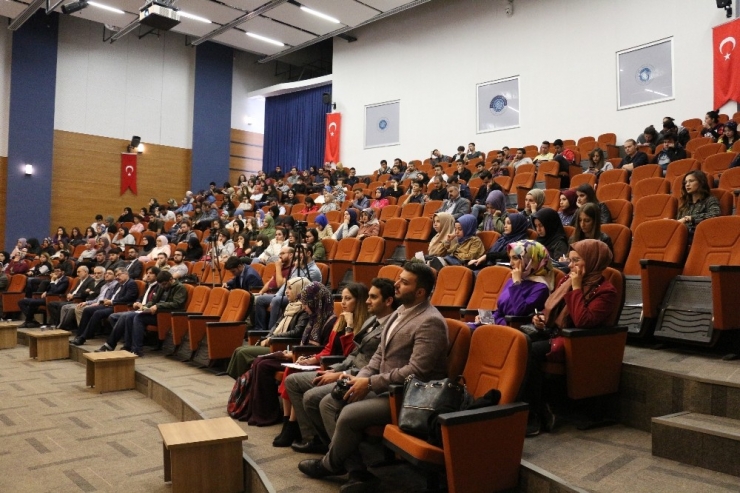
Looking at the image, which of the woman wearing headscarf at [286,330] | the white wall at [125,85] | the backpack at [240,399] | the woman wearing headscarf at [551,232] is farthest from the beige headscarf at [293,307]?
the white wall at [125,85]

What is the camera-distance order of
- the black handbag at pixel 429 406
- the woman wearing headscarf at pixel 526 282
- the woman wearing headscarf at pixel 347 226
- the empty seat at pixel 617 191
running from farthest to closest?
the woman wearing headscarf at pixel 347 226 < the empty seat at pixel 617 191 < the woman wearing headscarf at pixel 526 282 < the black handbag at pixel 429 406

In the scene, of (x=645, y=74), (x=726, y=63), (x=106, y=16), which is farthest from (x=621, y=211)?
(x=106, y=16)

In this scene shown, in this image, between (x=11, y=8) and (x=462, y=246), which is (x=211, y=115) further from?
(x=462, y=246)

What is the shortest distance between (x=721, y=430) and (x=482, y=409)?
79 cm

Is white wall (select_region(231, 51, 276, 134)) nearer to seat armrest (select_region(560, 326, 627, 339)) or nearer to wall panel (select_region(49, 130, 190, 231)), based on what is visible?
wall panel (select_region(49, 130, 190, 231))

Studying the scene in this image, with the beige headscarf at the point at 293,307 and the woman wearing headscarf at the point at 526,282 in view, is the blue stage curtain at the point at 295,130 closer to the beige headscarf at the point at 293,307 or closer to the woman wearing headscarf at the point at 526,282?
the beige headscarf at the point at 293,307

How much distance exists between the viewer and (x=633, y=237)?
3.29m

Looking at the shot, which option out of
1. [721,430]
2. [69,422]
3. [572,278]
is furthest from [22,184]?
[721,430]

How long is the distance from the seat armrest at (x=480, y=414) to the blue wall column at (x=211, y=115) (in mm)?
12257

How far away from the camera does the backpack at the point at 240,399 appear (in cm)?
308

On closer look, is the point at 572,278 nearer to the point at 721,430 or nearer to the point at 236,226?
the point at 721,430

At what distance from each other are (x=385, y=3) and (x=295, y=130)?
4.53 metres

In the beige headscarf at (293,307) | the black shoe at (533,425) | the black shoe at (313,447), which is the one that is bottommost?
the black shoe at (313,447)

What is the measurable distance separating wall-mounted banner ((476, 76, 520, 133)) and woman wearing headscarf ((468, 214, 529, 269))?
5467mm
